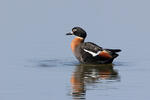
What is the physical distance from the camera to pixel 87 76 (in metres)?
19.4

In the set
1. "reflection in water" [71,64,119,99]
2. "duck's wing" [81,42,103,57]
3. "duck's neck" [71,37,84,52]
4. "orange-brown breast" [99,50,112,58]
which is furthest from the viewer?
"duck's neck" [71,37,84,52]

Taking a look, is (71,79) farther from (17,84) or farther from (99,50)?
(99,50)

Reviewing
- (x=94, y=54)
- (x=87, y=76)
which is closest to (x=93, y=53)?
(x=94, y=54)

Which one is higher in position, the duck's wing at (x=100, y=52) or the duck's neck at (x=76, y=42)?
the duck's neck at (x=76, y=42)

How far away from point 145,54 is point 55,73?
5.71 m

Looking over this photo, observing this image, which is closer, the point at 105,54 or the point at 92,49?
the point at 105,54

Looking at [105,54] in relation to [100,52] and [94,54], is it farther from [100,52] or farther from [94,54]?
[94,54]

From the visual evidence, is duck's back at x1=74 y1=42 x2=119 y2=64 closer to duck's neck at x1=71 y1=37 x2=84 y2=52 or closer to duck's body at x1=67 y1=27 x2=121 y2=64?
duck's body at x1=67 y1=27 x2=121 y2=64

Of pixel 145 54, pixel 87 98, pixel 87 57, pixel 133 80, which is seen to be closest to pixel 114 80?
pixel 133 80

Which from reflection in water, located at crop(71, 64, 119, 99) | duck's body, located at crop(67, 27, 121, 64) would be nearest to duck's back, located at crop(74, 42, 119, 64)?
duck's body, located at crop(67, 27, 121, 64)

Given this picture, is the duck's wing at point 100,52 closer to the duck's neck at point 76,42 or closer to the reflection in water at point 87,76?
the reflection in water at point 87,76

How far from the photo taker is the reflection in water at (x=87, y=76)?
16.7 metres

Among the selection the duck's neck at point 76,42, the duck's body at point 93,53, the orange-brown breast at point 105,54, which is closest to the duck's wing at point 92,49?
the duck's body at point 93,53

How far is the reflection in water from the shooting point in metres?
16.7
